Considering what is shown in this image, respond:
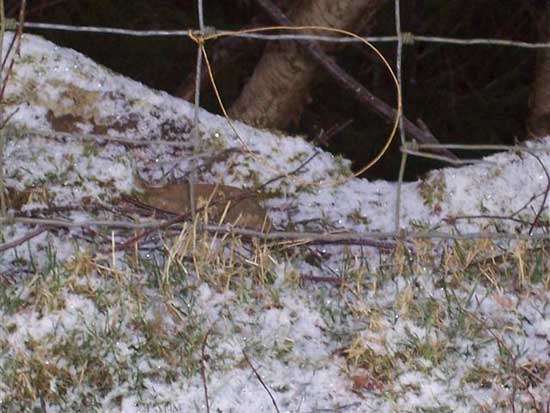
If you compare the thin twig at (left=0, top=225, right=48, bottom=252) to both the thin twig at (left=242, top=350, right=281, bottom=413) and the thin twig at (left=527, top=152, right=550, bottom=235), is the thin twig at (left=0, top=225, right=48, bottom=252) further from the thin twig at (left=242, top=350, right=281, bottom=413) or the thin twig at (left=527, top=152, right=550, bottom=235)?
the thin twig at (left=527, top=152, right=550, bottom=235)

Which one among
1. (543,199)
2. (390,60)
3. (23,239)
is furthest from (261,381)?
(390,60)

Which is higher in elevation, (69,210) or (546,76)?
(546,76)

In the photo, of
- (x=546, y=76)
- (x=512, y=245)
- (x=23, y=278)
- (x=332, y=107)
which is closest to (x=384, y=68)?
(x=332, y=107)

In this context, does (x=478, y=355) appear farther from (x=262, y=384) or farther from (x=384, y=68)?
(x=384, y=68)

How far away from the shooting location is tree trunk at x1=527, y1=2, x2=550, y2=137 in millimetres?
4188

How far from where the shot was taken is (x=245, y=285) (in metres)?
2.97

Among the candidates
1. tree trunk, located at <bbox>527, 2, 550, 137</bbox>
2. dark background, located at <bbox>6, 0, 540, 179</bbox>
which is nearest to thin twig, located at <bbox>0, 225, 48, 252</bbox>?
tree trunk, located at <bbox>527, 2, 550, 137</bbox>

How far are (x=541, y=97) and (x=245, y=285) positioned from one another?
1.74 m

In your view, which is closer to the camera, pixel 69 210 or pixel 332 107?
pixel 69 210

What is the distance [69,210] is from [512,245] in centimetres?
121

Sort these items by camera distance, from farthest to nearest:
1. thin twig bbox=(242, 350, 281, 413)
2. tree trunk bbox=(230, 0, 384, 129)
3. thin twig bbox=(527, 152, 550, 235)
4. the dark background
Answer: the dark background, tree trunk bbox=(230, 0, 384, 129), thin twig bbox=(527, 152, 550, 235), thin twig bbox=(242, 350, 281, 413)

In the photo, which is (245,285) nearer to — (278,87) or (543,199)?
(543,199)

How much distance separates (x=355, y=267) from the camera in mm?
3049

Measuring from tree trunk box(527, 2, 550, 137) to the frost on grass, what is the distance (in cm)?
81
